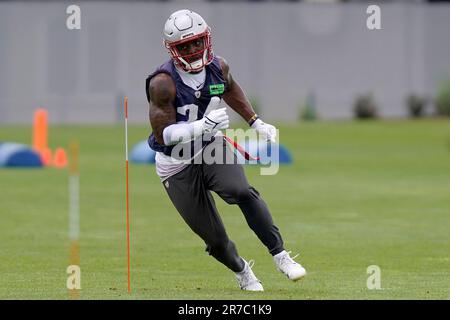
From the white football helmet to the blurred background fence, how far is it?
4219 centimetres

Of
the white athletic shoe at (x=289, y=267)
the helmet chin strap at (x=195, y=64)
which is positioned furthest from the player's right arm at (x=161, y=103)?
the white athletic shoe at (x=289, y=267)

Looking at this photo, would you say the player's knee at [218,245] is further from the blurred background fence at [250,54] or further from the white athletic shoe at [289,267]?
the blurred background fence at [250,54]

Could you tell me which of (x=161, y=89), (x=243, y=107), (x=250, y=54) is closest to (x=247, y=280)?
(x=243, y=107)

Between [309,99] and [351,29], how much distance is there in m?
3.88

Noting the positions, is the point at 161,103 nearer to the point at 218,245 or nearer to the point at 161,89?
the point at 161,89

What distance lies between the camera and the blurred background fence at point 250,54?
54.6 metres

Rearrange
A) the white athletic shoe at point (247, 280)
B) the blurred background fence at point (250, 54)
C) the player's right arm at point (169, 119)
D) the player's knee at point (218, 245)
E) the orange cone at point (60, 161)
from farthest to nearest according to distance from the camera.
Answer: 1. the blurred background fence at point (250, 54)
2. the orange cone at point (60, 161)
3. the white athletic shoe at point (247, 280)
4. the player's knee at point (218, 245)
5. the player's right arm at point (169, 119)

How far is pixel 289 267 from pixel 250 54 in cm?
4603

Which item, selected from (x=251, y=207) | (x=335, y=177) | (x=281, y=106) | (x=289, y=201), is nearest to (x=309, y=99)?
(x=281, y=106)

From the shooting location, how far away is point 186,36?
1104 centimetres

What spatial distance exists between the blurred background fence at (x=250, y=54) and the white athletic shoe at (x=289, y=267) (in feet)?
138

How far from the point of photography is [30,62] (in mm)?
54719
